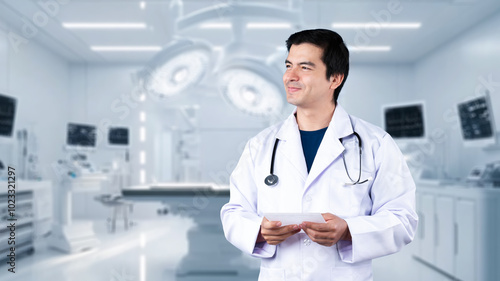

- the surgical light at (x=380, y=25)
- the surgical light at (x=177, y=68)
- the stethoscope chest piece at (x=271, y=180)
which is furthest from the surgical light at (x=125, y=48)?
the stethoscope chest piece at (x=271, y=180)

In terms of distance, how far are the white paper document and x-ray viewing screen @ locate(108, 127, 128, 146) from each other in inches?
190

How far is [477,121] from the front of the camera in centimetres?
300

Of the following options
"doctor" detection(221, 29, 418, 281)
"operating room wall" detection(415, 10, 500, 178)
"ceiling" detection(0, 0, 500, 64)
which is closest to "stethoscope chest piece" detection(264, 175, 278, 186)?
"doctor" detection(221, 29, 418, 281)

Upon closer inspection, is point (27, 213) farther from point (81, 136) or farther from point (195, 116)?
point (195, 116)

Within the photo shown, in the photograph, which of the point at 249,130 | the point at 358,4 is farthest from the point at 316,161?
the point at 358,4

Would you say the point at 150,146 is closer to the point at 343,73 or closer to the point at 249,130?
the point at 249,130

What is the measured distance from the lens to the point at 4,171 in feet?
12.4

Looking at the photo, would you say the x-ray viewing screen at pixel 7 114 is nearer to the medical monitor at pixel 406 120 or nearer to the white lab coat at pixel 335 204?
the white lab coat at pixel 335 204

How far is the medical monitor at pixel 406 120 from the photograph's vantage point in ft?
12.1

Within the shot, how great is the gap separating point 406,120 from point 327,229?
331 cm

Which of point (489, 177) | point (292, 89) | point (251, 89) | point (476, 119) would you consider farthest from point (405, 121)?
point (292, 89)

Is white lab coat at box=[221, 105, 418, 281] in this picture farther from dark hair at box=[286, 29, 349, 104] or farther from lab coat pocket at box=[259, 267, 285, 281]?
dark hair at box=[286, 29, 349, 104]

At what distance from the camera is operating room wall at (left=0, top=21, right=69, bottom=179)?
431 centimetres

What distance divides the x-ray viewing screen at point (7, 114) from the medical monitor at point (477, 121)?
3850mm
